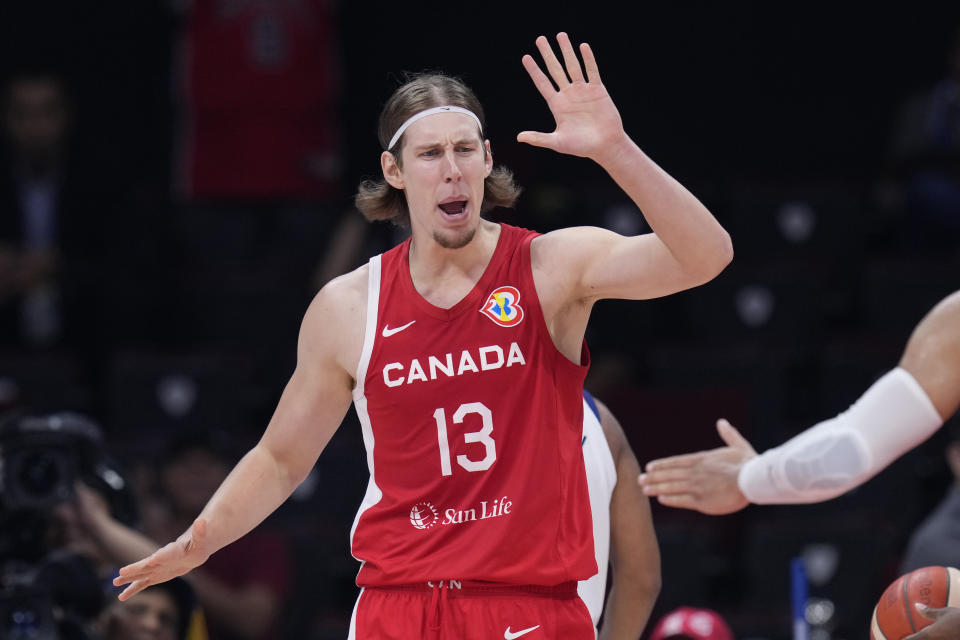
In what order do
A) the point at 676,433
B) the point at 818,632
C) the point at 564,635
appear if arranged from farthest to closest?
the point at 676,433, the point at 818,632, the point at 564,635

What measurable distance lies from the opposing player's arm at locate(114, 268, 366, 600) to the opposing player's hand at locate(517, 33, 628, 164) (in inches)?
30.4

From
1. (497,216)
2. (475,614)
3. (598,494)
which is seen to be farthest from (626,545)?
(497,216)

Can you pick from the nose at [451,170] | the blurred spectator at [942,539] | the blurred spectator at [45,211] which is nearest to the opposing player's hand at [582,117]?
the nose at [451,170]

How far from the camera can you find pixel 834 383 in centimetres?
802

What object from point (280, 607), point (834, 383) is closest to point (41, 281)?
point (280, 607)

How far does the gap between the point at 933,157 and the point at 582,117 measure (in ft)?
17.7

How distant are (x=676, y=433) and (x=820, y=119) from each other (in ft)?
11.3

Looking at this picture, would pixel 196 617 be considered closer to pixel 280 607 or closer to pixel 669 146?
pixel 280 607

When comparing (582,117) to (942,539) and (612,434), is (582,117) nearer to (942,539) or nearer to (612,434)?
(612,434)

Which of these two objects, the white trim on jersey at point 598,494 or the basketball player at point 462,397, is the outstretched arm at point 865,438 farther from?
the basketball player at point 462,397

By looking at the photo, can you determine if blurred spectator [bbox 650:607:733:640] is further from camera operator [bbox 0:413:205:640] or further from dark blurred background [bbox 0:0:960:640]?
camera operator [bbox 0:413:205:640]

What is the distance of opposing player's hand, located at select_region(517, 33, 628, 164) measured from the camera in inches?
149

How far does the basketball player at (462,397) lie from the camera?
13.1 feet

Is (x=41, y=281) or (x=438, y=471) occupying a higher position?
(x=41, y=281)
